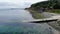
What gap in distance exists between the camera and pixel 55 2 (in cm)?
5006

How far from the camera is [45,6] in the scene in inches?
2077

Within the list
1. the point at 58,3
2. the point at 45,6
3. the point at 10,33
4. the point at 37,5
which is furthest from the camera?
the point at 37,5

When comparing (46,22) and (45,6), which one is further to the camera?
(45,6)

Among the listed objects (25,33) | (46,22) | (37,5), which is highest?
(25,33)

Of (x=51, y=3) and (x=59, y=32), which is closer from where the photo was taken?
(x=59, y=32)

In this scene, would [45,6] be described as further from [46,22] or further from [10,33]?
[10,33]

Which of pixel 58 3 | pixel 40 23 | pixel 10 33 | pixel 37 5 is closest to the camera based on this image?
pixel 10 33

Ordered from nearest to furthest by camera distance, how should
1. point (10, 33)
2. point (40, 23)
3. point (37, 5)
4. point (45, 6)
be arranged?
point (10, 33)
point (40, 23)
point (45, 6)
point (37, 5)

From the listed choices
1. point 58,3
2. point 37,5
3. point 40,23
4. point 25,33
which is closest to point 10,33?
point 25,33

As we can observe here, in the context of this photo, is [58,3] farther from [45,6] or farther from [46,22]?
[46,22]

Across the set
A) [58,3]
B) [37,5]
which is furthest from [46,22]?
[37,5]

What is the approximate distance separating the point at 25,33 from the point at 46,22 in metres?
8.43

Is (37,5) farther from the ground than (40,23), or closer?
closer

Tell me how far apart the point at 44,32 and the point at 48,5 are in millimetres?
31737
